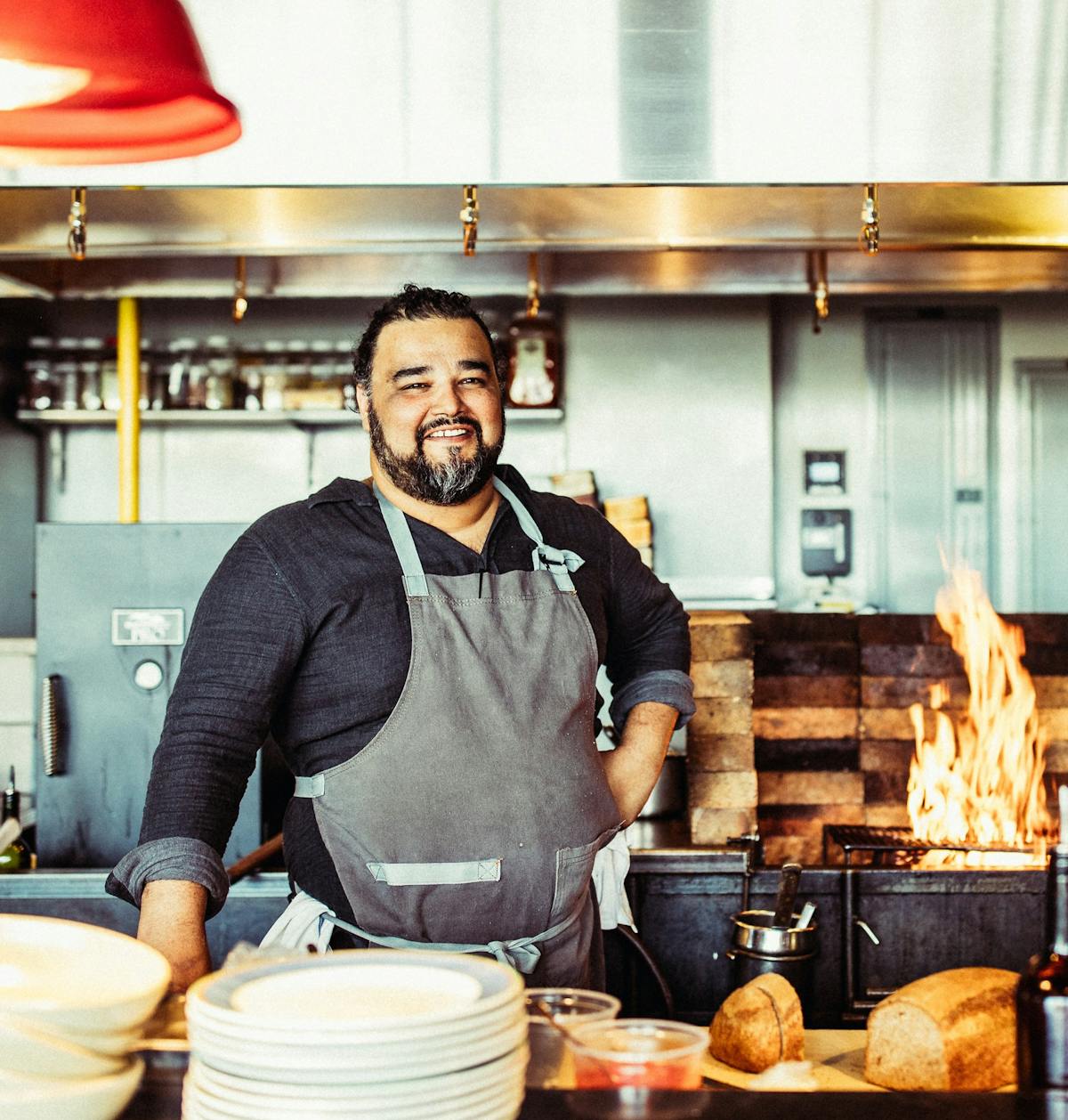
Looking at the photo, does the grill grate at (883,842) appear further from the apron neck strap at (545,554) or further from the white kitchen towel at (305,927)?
the white kitchen towel at (305,927)

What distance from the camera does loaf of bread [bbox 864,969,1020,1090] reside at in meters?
1.53

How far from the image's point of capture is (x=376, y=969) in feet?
3.09

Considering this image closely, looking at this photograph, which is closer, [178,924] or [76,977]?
[76,977]

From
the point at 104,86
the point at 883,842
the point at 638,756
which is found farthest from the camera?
the point at 883,842

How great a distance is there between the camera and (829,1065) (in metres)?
1.69

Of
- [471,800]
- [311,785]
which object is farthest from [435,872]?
[311,785]

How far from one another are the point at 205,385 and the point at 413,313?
355 cm

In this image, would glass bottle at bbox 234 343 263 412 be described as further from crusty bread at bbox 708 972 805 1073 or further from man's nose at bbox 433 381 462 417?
crusty bread at bbox 708 972 805 1073

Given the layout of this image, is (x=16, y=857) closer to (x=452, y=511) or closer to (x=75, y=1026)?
(x=452, y=511)

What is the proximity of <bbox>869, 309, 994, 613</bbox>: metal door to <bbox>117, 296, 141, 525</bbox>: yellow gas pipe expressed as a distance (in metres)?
3.07

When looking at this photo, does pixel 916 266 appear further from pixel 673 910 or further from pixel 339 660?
pixel 339 660

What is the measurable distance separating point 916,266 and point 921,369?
4.47 feet

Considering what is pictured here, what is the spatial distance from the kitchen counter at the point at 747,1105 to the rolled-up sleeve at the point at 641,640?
114cm

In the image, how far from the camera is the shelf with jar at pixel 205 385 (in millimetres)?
5195
